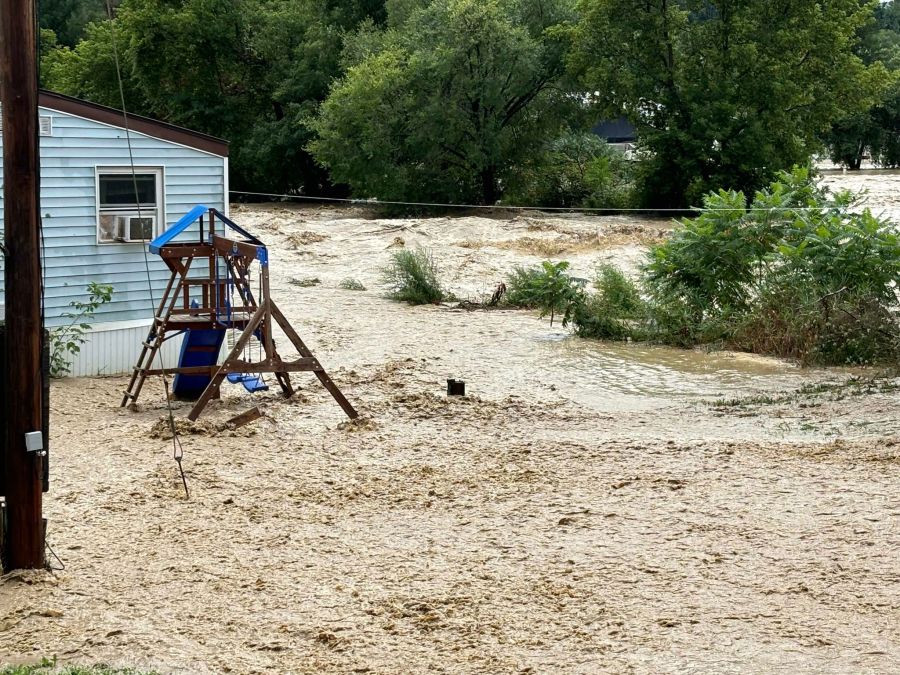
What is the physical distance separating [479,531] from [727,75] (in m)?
30.1

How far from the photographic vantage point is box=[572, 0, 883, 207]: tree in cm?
3544

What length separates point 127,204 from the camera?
15.3 meters

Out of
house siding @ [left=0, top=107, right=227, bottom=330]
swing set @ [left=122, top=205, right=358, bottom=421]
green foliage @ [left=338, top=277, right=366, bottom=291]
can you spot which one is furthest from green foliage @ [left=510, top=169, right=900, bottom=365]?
swing set @ [left=122, top=205, right=358, bottom=421]

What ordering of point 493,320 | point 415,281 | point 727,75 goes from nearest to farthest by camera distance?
1. point 493,320
2. point 415,281
3. point 727,75

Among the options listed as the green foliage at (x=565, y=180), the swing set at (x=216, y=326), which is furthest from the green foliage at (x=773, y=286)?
the green foliage at (x=565, y=180)

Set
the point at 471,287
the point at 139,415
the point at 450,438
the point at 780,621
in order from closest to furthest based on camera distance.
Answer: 1. the point at 780,621
2. the point at 450,438
3. the point at 139,415
4. the point at 471,287

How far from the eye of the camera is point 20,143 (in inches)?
282

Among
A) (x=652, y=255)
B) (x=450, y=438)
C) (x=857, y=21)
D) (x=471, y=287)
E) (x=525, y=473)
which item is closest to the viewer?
(x=525, y=473)

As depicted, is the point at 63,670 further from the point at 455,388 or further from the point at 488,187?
the point at 488,187

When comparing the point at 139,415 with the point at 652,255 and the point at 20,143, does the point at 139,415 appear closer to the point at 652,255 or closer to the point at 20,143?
the point at 20,143

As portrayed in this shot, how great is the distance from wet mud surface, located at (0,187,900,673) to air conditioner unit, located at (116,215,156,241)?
217 centimetres

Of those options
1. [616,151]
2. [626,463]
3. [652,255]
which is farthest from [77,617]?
[616,151]

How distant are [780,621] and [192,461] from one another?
5.98 meters

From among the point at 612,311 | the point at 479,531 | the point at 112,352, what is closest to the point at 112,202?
the point at 112,352
